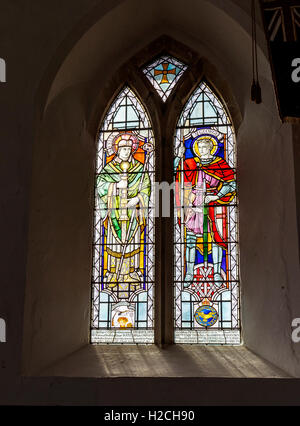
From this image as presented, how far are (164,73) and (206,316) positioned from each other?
2259mm

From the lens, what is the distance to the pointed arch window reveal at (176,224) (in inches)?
203

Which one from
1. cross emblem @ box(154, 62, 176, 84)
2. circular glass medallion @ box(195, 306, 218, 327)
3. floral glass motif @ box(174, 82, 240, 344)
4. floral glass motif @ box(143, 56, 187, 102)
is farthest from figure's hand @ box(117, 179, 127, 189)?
circular glass medallion @ box(195, 306, 218, 327)

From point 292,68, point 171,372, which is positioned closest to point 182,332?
point 171,372

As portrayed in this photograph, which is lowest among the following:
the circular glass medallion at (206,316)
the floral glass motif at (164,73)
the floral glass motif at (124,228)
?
the circular glass medallion at (206,316)

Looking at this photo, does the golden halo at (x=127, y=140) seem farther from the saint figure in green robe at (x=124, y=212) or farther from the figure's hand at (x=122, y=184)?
the figure's hand at (x=122, y=184)

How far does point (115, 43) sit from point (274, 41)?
1968mm

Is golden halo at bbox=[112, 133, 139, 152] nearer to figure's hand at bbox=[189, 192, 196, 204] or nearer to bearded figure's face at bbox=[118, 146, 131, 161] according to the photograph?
bearded figure's face at bbox=[118, 146, 131, 161]

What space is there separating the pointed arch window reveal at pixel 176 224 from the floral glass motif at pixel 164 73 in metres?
0.01

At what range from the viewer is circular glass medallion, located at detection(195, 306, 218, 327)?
5133 millimetres

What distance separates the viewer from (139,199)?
5473mm

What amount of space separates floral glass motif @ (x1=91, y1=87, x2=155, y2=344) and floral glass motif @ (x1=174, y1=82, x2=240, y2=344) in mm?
256

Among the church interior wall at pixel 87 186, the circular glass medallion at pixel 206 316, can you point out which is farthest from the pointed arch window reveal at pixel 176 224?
the church interior wall at pixel 87 186
